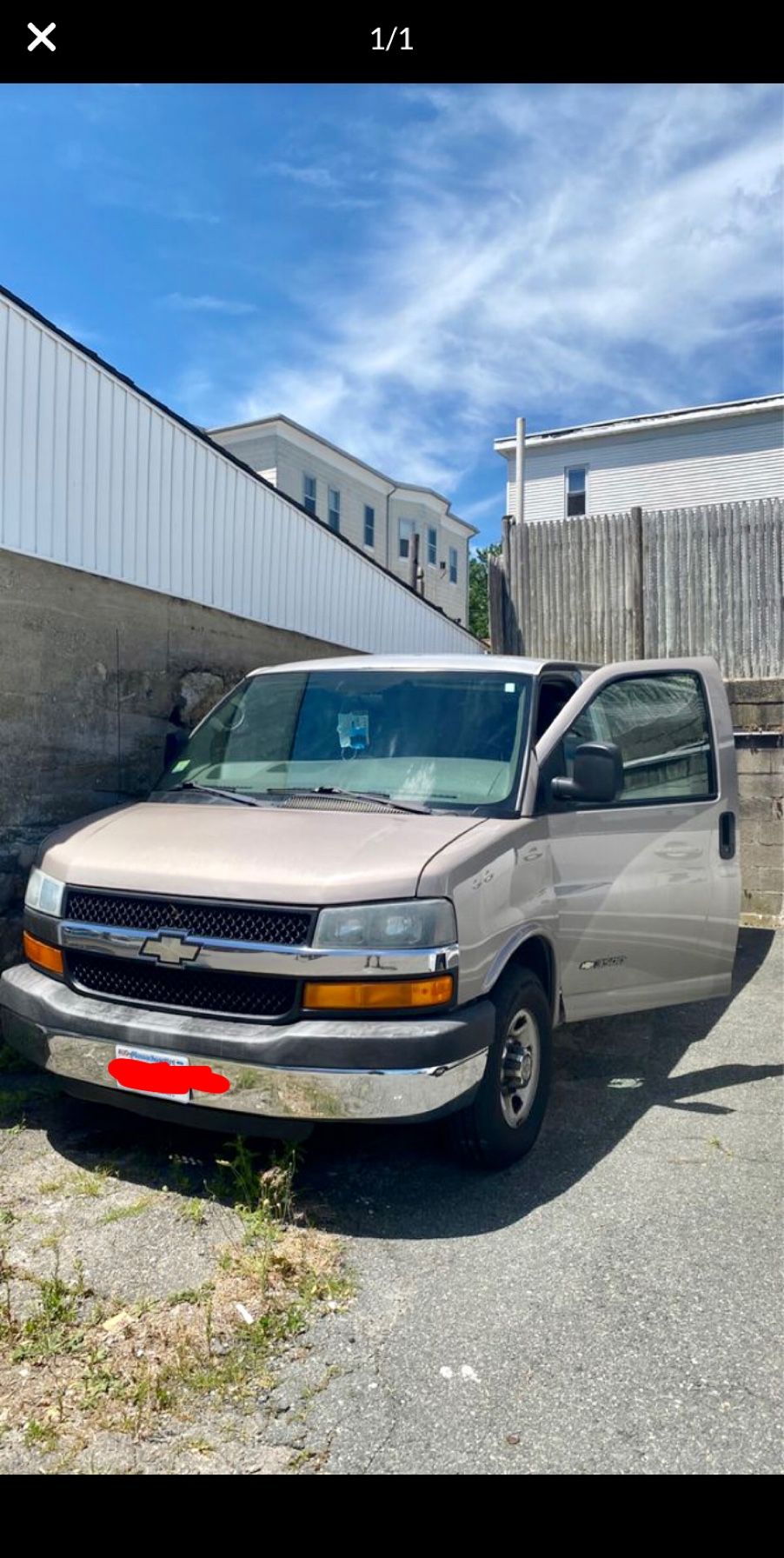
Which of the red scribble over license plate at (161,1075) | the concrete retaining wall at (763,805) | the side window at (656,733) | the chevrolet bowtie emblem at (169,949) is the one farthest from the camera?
the concrete retaining wall at (763,805)

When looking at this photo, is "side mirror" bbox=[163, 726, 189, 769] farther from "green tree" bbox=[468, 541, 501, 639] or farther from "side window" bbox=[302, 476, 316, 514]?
"green tree" bbox=[468, 541, 501, 639]

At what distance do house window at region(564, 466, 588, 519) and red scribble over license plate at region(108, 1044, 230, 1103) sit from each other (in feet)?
71.3

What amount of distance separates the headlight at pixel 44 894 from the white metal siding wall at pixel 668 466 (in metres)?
20.6

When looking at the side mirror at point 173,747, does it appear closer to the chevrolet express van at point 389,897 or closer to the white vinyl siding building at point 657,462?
the chevrolet express van at point 389,897

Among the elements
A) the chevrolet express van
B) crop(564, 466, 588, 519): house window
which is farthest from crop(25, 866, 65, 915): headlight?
crop(564, 466, 588, 519): house window

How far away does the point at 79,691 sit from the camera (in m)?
6.03

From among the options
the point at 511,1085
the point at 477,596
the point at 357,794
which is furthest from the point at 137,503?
the point at 477,596

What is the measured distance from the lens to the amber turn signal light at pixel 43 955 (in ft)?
12.5

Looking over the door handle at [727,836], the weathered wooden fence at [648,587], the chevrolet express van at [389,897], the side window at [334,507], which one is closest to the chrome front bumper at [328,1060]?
the chevrolet express van at [389,897]

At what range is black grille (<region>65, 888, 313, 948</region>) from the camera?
132 inches

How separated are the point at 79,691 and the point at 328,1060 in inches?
139

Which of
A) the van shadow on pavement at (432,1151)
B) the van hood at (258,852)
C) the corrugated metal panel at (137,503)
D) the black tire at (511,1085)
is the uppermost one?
the corrugated metal panel at (137,503)

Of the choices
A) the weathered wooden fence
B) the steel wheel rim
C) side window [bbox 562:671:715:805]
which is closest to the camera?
the steel wheel rim

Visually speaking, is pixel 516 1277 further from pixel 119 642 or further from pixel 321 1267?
pixel 119 642
